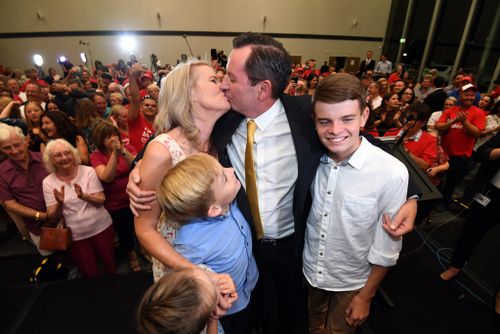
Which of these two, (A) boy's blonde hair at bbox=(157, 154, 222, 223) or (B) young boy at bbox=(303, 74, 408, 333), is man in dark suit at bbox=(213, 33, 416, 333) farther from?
(A) boy's blonde hair at bbox=(157, 154, 222, 223)

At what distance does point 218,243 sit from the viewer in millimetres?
1169

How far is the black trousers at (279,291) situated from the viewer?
1.60m

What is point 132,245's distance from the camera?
3215 millimetres

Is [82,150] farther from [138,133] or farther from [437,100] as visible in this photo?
[437,100]

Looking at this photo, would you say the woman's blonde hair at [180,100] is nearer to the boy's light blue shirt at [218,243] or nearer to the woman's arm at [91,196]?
the boy's light blue shirt at [218,243]

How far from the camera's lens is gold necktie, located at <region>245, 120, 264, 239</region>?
1.40 metres

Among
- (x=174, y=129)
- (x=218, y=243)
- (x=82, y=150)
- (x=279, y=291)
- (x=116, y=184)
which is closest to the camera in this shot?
(x=218, y=243)

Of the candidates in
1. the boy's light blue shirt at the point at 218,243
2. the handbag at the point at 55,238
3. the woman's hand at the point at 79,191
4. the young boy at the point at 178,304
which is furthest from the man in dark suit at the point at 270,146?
the handbag at the point at 55,238

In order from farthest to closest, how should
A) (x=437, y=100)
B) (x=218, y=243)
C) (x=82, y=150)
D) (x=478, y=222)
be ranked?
(x=437, y=100)
(x=82, y=150)
(x=478, y=222)
(x=218, y=243)

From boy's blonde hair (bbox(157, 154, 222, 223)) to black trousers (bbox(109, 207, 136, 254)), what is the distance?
6.86ft

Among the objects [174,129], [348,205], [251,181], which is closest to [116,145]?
[174,129]

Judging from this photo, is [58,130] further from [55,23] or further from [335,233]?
[55,23]

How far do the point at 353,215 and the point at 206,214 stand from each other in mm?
687

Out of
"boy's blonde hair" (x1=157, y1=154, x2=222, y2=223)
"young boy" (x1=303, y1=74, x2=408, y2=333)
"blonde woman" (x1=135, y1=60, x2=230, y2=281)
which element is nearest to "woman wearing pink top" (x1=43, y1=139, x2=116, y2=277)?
"blonde woman" (x1=135, y1=60, x2=230, y2=281)
